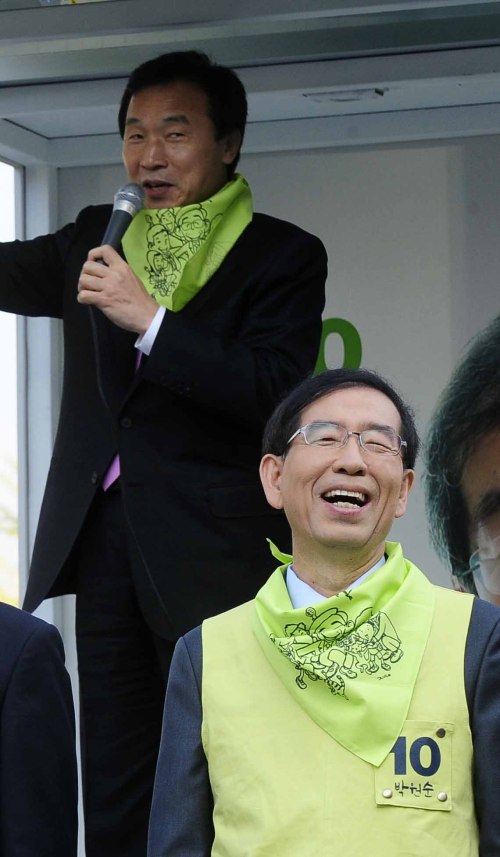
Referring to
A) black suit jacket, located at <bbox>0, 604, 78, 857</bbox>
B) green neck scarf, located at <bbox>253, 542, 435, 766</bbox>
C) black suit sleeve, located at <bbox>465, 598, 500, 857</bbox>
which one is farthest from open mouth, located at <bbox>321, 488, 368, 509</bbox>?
black suit jacket, located at <bbox>0, 604, 78, 857</bbox>

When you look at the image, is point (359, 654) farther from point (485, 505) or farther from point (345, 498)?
point (485, 505)

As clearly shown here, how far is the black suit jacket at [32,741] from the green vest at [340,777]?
0.22 metres

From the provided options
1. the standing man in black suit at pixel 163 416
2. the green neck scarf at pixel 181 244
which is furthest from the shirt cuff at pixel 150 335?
the green neck scarf at pixel 181 244

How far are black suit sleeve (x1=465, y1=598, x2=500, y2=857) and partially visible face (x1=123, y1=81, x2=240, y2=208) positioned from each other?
4.71 feet

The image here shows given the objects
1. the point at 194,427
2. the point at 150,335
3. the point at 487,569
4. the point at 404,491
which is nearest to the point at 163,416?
the point at 194,427

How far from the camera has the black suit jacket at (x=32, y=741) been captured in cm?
199

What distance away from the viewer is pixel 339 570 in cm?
212

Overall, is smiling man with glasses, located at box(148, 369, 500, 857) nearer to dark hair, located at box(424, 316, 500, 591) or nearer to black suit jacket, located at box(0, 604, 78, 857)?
black suit jacket, located at box(0, 604, 78, 857)

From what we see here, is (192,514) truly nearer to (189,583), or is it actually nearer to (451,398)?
(189,583)

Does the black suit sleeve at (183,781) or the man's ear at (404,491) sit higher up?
the man's ear at (404,491)

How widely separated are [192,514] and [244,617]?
83 cm

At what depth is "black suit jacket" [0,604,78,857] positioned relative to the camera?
199 cm

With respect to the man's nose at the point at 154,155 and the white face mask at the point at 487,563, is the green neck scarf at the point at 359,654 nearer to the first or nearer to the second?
the man's nose at the point at 154,155

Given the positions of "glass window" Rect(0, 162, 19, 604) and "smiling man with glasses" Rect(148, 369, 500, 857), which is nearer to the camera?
"smiling man with glasses" Rect(148, 369, 500, 857)
